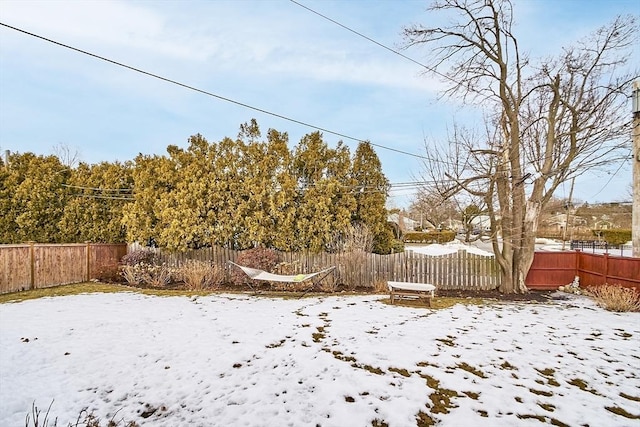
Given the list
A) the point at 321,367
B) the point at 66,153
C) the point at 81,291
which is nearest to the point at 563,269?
the point at 321,367

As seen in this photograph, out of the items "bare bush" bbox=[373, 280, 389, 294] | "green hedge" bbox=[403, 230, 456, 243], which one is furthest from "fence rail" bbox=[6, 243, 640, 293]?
"green hedge" bbox=[403, 230, 456, 243]

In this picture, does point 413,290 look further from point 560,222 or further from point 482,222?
point 560,222

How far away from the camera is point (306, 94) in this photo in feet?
35.3

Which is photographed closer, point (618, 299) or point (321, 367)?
point (321, 367)

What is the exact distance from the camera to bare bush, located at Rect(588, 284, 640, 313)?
7.02 m

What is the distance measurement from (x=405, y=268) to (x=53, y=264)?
9717 mm

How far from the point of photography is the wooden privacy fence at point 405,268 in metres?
9.47

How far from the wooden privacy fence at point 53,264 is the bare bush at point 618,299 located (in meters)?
12.8

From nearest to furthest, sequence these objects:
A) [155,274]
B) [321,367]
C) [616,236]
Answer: [321,367], [155,274], [616,236]

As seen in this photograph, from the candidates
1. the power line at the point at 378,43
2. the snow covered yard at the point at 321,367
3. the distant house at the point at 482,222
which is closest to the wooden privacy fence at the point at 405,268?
the distant house at the point at 482,222

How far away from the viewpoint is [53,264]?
997 centimetres

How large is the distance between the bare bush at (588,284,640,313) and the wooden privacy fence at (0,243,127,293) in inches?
502

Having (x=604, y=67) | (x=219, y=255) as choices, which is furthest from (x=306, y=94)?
(x=604, y=67)

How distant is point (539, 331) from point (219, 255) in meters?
8.22
